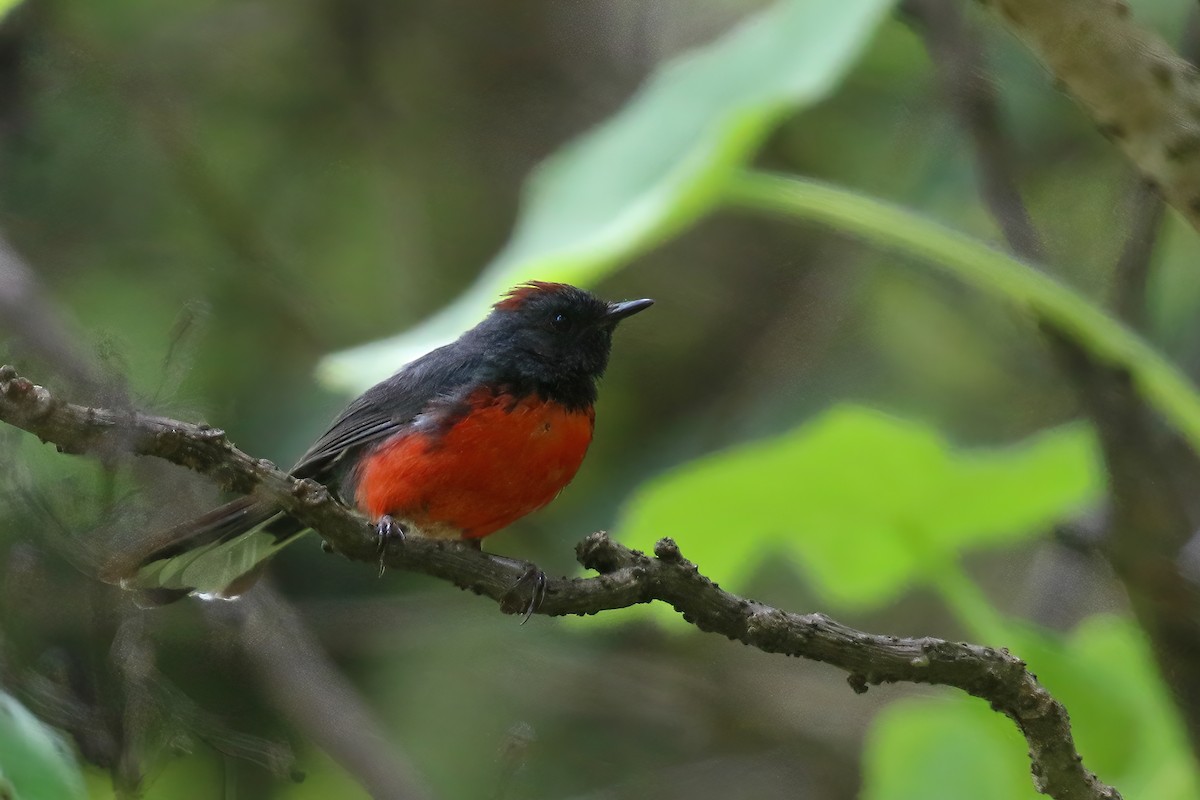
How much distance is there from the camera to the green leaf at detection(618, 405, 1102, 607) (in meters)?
3.07

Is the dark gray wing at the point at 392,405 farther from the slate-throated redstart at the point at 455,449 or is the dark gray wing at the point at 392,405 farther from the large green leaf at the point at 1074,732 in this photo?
the large green leaf at the point at 1074,732

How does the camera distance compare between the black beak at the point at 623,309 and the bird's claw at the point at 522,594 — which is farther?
the black beak at the point at 623,309

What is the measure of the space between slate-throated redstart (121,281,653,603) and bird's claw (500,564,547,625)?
598 millimetres

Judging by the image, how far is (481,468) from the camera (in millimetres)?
3275

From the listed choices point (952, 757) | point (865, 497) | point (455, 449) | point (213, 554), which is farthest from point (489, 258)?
point (952, 757)

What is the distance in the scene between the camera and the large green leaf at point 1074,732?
Result: 297 cm

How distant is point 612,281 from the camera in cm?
556

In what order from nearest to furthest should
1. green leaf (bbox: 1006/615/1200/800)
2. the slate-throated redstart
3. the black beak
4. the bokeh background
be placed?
green leaf (bbox: 1006/615/1200/800)
the slate-throated redstart
the black beak
the bokeh background

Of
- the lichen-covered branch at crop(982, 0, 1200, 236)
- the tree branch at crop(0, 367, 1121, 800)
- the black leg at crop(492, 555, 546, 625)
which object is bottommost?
the tree branch at crop(0, 367, 1121, 800)

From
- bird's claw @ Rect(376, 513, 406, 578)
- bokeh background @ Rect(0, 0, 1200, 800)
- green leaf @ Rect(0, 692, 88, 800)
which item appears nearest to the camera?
green leaf @ Rect(0, 692, 88, 800)

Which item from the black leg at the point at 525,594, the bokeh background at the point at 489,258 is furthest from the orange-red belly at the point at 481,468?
the black leg at the point at 525,594

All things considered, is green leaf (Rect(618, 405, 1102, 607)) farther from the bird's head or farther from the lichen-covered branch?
the lichen-covered branch

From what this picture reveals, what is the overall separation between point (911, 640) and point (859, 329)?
338 centimetres

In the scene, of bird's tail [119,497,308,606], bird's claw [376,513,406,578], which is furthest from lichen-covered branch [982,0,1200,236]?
bird's tail [119,497,308,606]
